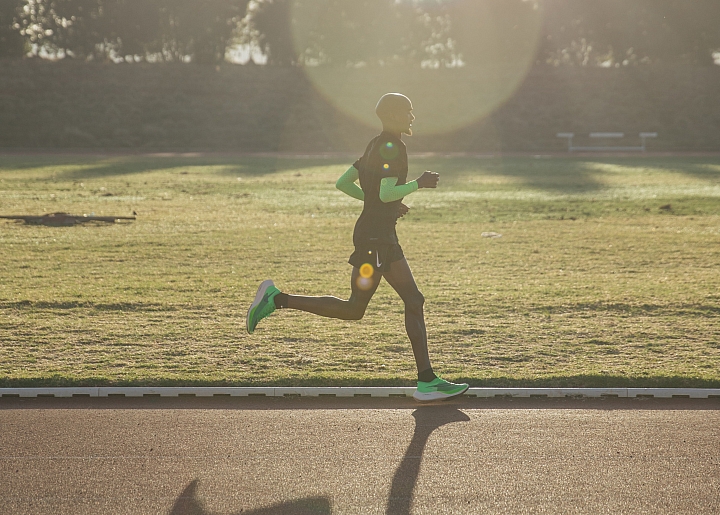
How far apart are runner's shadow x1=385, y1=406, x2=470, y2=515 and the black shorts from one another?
1031mm

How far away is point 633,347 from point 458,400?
94.5 inches

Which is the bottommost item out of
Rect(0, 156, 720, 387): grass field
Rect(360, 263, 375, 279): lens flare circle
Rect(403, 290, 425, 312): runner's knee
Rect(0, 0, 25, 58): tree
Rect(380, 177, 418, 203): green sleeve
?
Rect(0, 156, 720, 387): grass field

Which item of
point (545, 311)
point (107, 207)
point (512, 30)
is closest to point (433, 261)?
point (545, 311)

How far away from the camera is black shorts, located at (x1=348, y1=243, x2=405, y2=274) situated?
541 cm

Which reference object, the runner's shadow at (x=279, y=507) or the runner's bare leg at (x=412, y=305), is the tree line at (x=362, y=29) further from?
the runner's shadow at (x=279, y=507)

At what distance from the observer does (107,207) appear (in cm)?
1864

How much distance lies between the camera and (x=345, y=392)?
5.73 m

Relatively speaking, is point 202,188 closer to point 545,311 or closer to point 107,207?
point 107,207

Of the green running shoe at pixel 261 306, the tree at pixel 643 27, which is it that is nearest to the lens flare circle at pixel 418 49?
the tree at pixel 643 27

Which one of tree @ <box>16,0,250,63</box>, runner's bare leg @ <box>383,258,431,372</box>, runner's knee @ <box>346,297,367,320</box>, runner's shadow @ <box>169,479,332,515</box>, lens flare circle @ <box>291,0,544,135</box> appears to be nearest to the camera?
runner's shadow @ <box>169,479,332,515</box>

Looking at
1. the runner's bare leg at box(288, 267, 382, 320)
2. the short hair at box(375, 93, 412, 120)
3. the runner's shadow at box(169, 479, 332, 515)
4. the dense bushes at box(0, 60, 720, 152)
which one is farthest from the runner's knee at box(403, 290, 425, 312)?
the dense bushes at box(0, 60, 720, 152)

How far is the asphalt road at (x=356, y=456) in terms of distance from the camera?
156 inches

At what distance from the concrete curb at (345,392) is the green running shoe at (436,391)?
0.19m

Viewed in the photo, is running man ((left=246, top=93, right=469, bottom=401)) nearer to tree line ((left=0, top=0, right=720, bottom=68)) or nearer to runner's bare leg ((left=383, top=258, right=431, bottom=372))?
runner's bare leg ((left=383, top=258, right=431, bottom=372))
